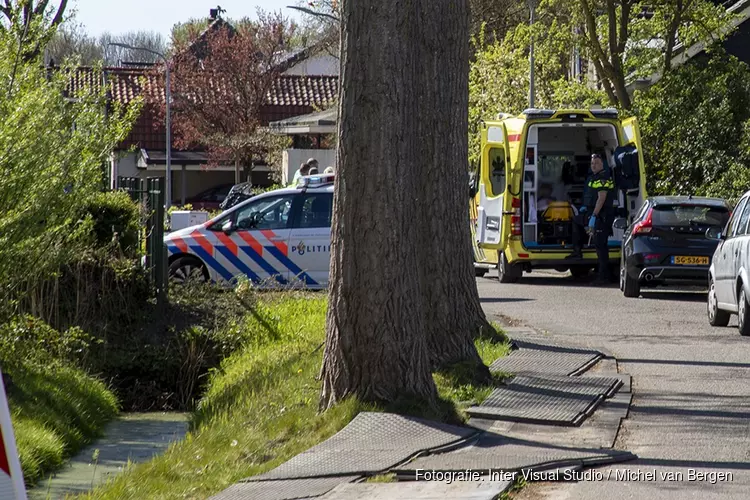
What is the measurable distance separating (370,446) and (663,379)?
387cm

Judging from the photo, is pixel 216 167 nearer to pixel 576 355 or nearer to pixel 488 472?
pixel 576 355

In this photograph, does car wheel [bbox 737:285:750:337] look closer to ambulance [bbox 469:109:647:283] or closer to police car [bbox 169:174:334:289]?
police car [bbox 169:174:334:289]

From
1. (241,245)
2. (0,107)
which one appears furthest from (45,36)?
(241,245)

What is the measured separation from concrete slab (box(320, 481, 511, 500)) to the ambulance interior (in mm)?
14417

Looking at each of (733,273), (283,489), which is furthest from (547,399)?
(733,273)

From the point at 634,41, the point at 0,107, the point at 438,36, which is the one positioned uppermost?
the point at 634,41

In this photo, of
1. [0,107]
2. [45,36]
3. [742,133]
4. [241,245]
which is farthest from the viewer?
[742,133]

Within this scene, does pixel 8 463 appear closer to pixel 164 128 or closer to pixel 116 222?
pixel 116 222

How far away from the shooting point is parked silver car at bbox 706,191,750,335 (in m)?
13.8

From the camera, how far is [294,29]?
203ft

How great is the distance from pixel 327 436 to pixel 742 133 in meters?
20.3

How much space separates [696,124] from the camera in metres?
27.2

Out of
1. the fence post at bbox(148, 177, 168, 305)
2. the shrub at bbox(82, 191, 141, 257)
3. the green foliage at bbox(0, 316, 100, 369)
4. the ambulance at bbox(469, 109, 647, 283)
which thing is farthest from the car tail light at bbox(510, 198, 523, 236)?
the green foliage at bbox(0, 316, 100, 369)

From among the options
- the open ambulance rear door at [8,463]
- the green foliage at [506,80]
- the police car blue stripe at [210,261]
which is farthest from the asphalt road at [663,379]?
the green foliage at [506,80]
